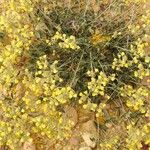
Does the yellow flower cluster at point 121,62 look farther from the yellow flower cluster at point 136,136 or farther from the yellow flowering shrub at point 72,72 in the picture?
the yellow flower cluster at point 136,136

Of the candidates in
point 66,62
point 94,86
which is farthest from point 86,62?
point 94,86

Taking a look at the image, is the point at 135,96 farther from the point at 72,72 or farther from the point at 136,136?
the point at 72,72

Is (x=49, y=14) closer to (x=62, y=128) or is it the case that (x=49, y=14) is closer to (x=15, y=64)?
(x=15, y=64)

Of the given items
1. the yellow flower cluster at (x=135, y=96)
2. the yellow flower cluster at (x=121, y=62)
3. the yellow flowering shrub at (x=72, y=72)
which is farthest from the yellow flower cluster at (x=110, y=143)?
the yellow flower cluster at (x=121, y=62)

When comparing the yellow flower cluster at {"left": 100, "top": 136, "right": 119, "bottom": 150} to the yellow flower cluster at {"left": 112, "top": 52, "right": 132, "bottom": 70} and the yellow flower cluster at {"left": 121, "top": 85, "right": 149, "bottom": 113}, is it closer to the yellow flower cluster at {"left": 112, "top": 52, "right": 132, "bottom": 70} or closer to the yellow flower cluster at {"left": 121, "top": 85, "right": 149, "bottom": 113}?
the yellow flower cluster at {"left": 121, "top": 85, "right": 149, "bottom": 113}

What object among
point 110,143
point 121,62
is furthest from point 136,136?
point 121,62

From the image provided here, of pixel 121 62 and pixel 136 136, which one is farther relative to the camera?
pixel 121 62

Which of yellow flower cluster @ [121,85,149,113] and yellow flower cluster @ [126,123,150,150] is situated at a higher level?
yellow flower cluster @ [121,85,149,113]

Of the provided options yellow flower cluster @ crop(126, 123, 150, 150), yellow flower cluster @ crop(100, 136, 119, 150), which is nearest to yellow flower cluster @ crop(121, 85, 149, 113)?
yellow flower cluster @ crop(126, 123, 150, 150)
